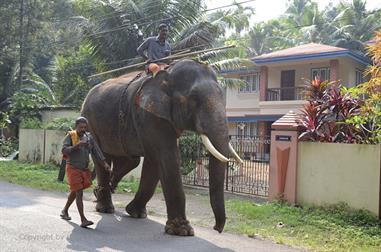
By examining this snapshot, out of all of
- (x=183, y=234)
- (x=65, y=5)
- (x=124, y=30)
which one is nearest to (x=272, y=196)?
(x=183, y=234)

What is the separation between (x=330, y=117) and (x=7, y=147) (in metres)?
16.0

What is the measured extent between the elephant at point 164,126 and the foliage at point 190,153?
411cm

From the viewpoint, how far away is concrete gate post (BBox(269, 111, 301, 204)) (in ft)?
31.7

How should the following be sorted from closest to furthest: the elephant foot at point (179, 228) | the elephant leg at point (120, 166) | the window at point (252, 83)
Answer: the elephant foot at point (179, 228)
the elephant leg at point (120, 166)
the window at point (252, 83)

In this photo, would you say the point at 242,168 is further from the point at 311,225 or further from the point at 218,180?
the point at 218,180

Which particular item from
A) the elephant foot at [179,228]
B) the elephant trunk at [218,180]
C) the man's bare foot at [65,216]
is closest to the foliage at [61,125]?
the man's bare foot at [65,216]

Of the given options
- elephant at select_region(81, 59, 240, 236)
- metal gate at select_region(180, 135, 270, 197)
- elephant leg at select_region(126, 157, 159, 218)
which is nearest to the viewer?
elephant at select_region(81, 59, 240, 236)

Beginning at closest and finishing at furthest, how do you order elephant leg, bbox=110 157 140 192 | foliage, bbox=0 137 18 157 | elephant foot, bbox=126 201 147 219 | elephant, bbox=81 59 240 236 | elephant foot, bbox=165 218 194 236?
elephant, bbox=81 59 240 236 → elephant foot, bbox=165 218 194 236 → elephant foot, bbox=126 201 147 219 → elephant leg, bbox=110 157 140 192 → foliage, bbox=0 137 18 157

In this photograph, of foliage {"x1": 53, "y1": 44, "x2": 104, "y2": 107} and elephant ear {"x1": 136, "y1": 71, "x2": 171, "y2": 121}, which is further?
foliage {"x1": 53, "y1": 44, "x2": 104, "y2": 107}

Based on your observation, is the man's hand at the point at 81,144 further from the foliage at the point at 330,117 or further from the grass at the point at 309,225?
the foliage at the point at 330,117

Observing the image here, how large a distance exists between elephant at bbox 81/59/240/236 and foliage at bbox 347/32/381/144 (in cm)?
282

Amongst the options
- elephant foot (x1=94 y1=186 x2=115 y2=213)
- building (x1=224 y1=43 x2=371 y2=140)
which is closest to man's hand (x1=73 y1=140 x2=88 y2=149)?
elephant foot (x1=94 y1=186 x2=115 y2=213)

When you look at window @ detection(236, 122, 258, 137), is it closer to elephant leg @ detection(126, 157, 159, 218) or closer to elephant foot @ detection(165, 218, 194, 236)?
elephant leg @ detection(126, 157, 159, 218)

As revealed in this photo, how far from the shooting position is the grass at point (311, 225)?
7033mm
